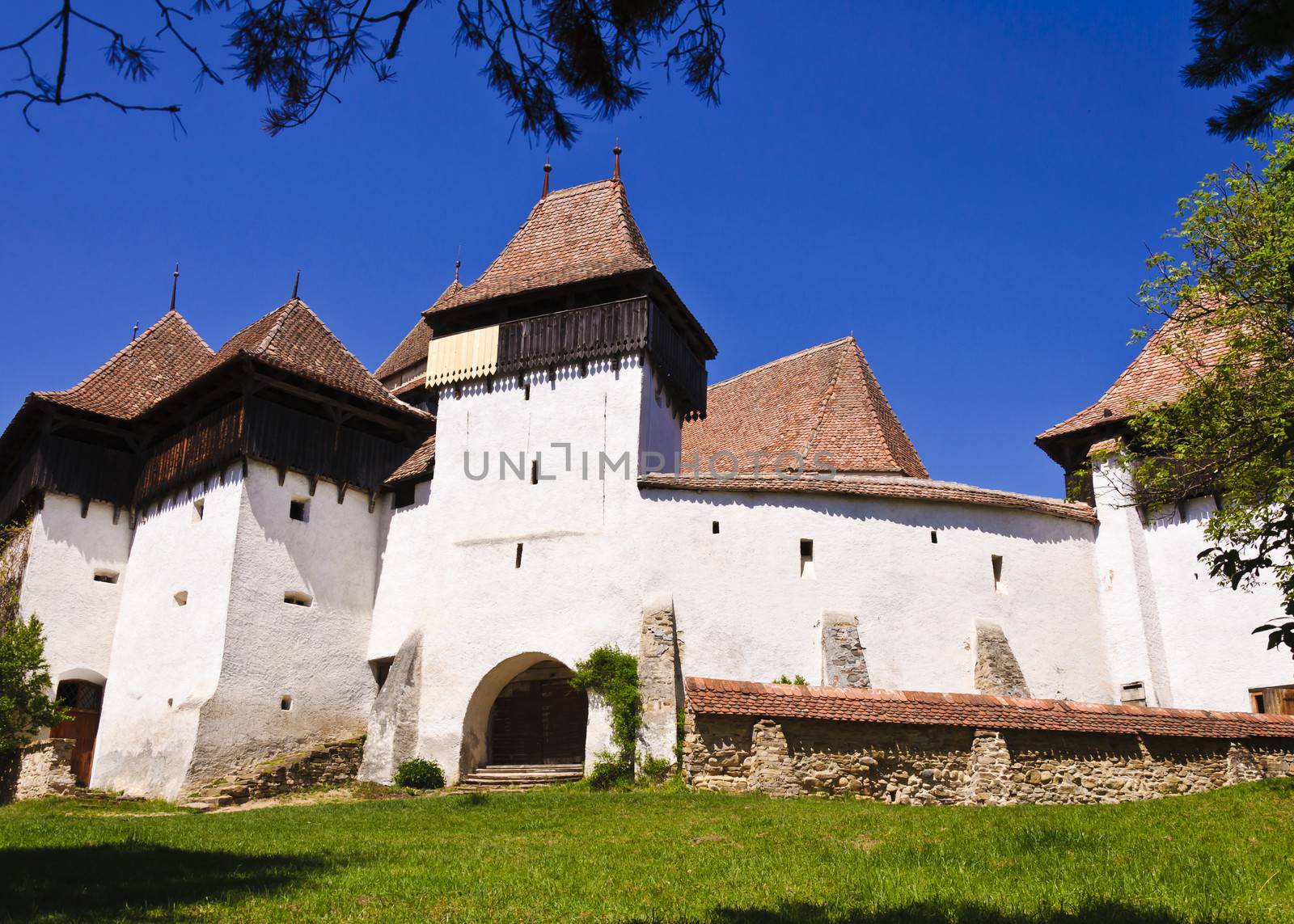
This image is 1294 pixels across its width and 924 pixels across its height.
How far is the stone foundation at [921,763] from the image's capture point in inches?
565

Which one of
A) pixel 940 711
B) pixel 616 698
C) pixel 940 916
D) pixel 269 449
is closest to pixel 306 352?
pixel 269 449

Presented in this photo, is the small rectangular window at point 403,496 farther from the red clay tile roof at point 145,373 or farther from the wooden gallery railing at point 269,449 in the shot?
the red clay tile roof at point 145,373

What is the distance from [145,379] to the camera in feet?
84.3

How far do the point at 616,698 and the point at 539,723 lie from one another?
3496 mm

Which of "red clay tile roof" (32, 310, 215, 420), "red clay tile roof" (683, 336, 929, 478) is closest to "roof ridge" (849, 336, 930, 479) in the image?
"red clay tile roof" (683, 336, 929, 478)

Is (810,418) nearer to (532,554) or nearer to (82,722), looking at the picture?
(532,554)

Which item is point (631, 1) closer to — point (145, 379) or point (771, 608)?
point (771, 608)

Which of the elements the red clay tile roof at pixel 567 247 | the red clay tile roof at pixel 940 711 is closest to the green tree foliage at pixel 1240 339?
the red clay tile roof at pixel 940 711

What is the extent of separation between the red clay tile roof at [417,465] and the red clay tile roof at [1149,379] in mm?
12066

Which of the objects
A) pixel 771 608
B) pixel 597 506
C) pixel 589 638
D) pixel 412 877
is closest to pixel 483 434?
pixel 597 506

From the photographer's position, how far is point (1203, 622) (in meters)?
19.7

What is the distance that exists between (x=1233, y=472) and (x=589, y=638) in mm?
10296

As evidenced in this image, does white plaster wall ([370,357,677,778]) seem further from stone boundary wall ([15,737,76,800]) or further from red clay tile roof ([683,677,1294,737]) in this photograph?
stone boundary wall ([15,737,76,800])

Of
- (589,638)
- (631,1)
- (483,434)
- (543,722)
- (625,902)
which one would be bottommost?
(625,902)
